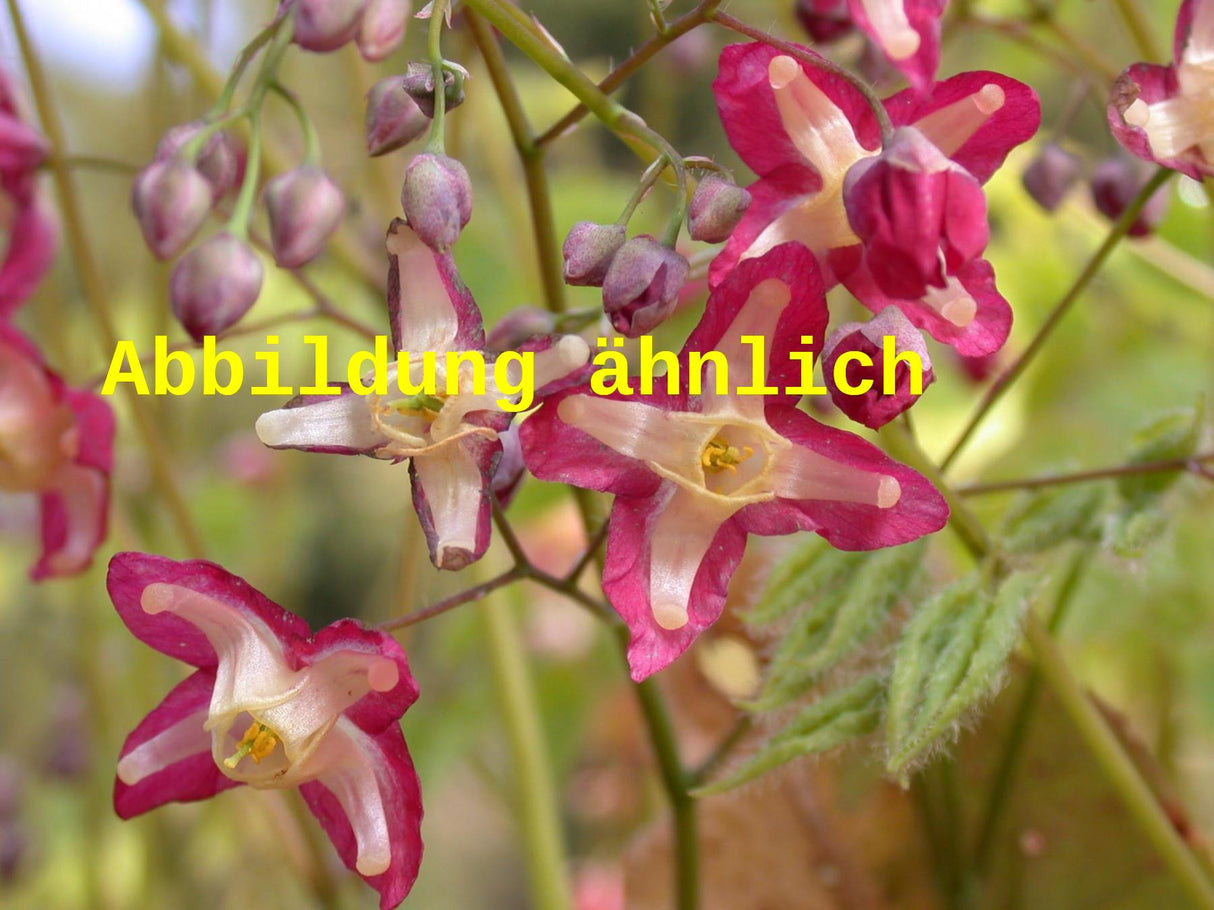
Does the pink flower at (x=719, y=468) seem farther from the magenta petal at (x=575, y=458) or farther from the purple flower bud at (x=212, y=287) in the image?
the purple flower bud at (x=212, y=287)

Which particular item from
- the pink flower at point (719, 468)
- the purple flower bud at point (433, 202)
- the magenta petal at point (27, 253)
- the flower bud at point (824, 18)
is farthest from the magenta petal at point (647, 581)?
the magenta petal at point (27, 253)

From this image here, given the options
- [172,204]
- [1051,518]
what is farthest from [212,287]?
[1051,518]

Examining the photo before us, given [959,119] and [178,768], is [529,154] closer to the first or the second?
[959,119]

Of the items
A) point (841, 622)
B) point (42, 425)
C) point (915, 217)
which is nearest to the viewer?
point (915, 217)

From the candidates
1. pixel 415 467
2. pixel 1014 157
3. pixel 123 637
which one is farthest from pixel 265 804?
pixel 1014 157

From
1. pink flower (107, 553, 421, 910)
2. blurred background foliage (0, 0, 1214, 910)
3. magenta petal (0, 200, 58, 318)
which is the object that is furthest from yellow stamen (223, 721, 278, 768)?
magenta petal (0, 200, 58, 318)

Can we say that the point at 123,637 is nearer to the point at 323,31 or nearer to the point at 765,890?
the point at 765,890
